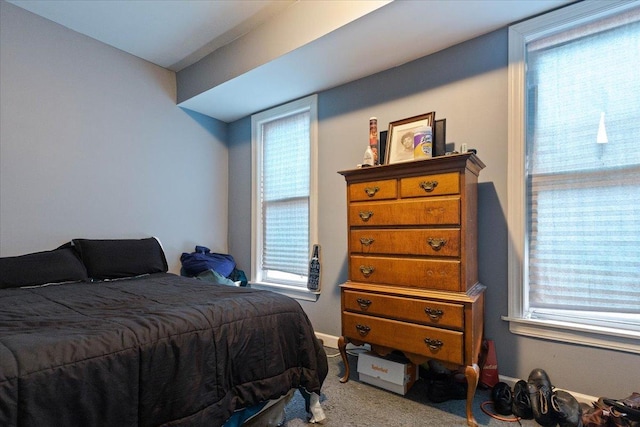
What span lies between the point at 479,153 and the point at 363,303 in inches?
50.3

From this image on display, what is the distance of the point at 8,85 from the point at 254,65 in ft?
5.90

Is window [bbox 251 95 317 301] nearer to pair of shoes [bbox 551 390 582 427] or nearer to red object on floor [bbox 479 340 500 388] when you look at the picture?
red object on floor [bbox 479 340 500 388]

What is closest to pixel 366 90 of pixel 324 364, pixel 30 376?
pixel 324 364

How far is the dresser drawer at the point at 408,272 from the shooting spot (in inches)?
68.7

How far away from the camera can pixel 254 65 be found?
2604 millimetres

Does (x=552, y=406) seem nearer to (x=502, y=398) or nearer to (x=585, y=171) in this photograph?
(x=502, y=398)

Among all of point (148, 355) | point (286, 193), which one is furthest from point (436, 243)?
point (286, 193)

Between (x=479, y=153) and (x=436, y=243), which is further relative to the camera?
(x=479, y=153)

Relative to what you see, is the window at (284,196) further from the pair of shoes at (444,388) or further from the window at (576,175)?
the window at (576,175)

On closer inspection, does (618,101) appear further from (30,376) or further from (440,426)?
(30,376)

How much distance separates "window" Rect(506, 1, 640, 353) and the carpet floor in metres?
0.62

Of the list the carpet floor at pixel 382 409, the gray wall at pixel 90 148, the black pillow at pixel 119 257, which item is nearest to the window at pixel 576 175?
the carpet floor at pixel 382 409

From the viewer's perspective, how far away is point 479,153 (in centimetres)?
216

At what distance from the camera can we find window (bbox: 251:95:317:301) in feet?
10.2
